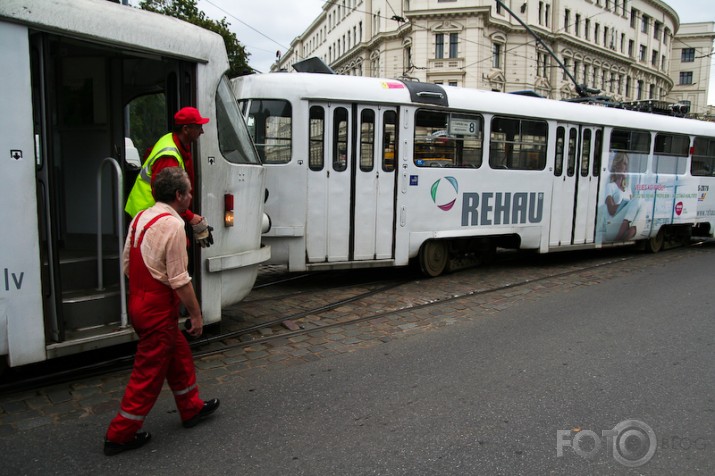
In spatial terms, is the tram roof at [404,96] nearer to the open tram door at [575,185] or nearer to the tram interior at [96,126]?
the open tram door at [575,185]

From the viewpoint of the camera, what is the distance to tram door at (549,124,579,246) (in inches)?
365

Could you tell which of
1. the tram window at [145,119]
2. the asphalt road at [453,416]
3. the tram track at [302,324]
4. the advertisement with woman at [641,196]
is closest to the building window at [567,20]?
the advertisement with woman at [641,196]

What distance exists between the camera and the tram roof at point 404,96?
7004mm

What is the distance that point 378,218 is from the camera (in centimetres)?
749

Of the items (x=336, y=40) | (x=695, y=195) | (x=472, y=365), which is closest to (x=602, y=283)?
(x=472, y=365)

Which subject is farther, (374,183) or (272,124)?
(374,183)

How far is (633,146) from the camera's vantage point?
10.4m

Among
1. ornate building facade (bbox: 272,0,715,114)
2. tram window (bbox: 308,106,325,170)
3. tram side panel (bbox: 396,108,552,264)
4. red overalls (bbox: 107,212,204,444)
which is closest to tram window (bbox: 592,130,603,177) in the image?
tram side panel (bbox: 396,108,552,264)

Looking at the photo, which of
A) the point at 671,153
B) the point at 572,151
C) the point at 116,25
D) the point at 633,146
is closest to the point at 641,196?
the point at 633,146

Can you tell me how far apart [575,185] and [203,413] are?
806 centimetres

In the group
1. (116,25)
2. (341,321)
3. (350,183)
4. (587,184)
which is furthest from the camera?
(587,184)

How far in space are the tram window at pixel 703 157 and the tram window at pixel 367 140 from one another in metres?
8.40

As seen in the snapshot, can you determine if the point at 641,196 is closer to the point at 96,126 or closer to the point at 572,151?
the point at 572,151

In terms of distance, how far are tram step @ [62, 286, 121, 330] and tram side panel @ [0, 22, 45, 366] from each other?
1.53 ft
